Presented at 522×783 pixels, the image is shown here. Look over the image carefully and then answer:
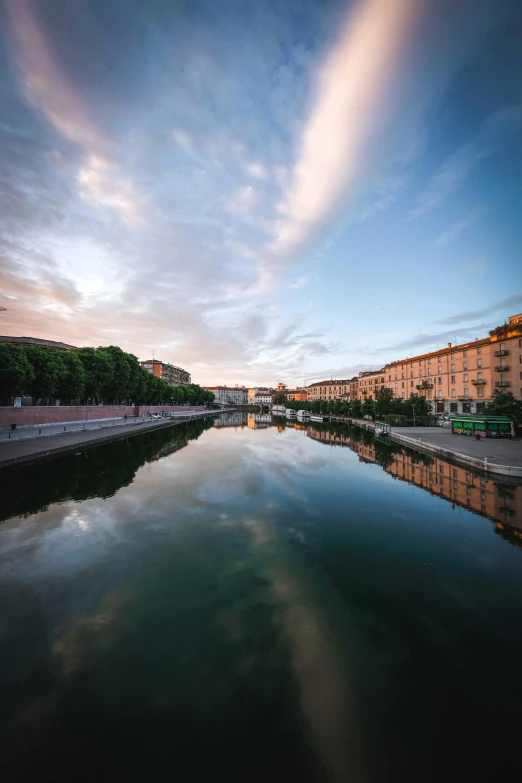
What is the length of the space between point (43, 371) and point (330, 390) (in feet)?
342

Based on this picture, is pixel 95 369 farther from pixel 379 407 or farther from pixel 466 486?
pixel 466 486

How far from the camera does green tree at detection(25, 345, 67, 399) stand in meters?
34.6

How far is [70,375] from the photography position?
38.6 meters

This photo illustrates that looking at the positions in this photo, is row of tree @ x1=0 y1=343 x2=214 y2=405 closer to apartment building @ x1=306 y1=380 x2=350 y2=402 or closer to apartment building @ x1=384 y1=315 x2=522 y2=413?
apartment building @ x1=384 y1=315 x2=522 y2=413

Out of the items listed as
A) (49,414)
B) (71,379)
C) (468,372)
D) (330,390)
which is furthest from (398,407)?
(330,390)

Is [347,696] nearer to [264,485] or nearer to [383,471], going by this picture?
[264,485]

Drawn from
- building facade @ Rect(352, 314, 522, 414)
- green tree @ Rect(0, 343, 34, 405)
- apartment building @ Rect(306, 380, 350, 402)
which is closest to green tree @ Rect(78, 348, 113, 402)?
green tree @ Rect(0, 343, 34, 405)

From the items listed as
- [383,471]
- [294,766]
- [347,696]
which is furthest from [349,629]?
[383,471]

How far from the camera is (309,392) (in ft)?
466

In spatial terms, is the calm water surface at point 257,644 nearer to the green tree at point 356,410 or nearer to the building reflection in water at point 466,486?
the building reflection in water at point 466,486

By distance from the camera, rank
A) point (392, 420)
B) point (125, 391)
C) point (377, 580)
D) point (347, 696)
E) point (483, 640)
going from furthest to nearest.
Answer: point (125, 391) → point (392, 420) → point (377, 580) → point (483, 640) → point (347, 696)

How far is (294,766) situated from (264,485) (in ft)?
37.0

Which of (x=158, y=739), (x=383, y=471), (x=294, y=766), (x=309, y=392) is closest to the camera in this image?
(x=294, y=766)

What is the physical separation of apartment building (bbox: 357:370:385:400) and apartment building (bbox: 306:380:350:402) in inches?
1002
